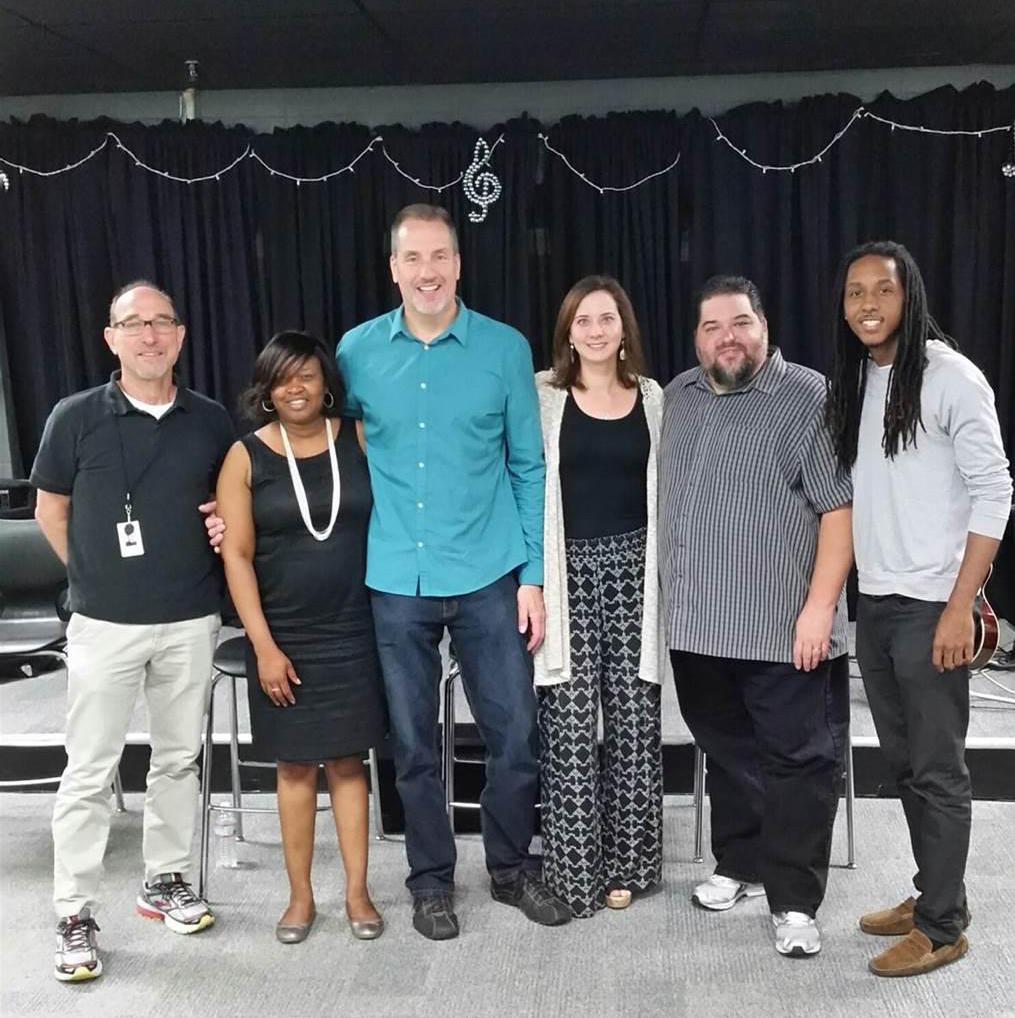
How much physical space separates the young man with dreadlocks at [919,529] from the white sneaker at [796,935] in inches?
5.1

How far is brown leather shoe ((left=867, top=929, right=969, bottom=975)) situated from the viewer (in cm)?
223

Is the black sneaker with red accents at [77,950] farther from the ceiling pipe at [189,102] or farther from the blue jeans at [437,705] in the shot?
the ceiling pipe at [189,102]

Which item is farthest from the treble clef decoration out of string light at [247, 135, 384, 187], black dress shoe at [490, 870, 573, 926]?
black dress shoe at [490, 870, 573, 926]

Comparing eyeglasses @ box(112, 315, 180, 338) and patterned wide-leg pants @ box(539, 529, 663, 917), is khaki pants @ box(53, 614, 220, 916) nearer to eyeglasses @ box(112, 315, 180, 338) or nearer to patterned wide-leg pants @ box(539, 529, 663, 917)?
eyeglasses @ box(112, 315, 180, 338)

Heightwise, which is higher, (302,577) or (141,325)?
(141,325)

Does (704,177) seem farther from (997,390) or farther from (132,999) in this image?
(132,999)

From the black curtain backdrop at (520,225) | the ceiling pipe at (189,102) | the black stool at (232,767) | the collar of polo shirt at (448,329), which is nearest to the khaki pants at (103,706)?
the black stool at (232,767)

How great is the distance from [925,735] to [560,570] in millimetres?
821

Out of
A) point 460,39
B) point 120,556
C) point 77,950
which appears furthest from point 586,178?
point 77,950

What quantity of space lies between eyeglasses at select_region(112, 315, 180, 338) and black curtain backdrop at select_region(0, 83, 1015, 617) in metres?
2.93

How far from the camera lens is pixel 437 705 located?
8.12ft

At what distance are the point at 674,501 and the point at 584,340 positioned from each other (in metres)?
0.40

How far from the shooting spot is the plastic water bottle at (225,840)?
2875 millimetres

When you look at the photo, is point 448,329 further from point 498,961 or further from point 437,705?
point 498,961
